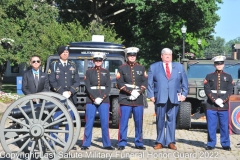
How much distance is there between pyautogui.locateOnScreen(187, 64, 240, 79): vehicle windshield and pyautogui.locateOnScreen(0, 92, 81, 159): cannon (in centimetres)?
787

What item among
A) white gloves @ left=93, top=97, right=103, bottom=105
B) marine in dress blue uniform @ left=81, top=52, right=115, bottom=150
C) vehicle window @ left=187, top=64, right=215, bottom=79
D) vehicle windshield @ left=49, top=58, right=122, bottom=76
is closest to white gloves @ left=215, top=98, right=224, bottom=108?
marine in dress blue uniform @ left=81, top=52, right=115, bottom=150

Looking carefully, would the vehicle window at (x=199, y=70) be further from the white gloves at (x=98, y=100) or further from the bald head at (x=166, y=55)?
the white gloves at (x=98, y=100)

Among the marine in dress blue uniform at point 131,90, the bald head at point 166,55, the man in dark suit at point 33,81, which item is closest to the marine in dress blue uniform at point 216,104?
the bald head at point 166,55

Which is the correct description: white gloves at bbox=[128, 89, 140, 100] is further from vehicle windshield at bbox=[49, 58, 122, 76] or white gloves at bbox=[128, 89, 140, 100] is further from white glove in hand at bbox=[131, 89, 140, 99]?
vehicle windshield at bbox=[49, 58, 122, 76]

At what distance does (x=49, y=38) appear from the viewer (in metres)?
29.4

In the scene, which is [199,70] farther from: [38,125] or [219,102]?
[38,125]

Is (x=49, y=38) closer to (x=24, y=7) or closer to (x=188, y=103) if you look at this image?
(x=24, y=7)

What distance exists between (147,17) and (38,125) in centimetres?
3458

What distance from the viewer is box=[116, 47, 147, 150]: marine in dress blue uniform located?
10.6 meters

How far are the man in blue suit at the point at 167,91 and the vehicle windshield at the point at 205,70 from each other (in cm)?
526

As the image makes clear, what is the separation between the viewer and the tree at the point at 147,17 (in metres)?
38.0

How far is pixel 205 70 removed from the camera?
1598 centimetres

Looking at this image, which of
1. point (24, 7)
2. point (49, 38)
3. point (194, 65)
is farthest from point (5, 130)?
point (24, 7)

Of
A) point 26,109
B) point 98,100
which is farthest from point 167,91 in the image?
point 26,109
